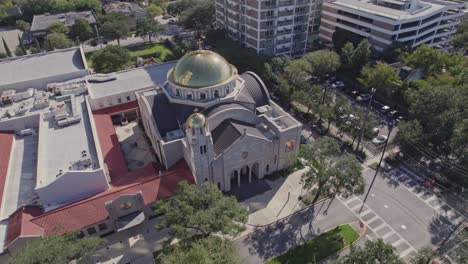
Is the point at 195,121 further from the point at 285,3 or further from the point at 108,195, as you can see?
the point at 285,3

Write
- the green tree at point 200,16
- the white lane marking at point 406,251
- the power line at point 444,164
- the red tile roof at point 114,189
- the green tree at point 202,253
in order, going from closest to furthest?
the green tree at point 202,253 < the white lane marking at point 406,251 < the red tile roof at point 114,189 < the power line at point 444,164 < the green tree at point 200,16

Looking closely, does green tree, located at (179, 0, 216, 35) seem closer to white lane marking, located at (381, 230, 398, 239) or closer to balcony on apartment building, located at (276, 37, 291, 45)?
balcony on apartment building, located at (276, 37, 291, 45)

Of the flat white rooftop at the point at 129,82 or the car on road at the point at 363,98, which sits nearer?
the flat white rooftop at the point at 129,82

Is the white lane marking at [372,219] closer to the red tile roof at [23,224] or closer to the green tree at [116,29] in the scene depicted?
the red tile roof at [23,224]

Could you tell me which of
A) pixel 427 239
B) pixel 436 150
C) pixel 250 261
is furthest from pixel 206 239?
pixel 436 150

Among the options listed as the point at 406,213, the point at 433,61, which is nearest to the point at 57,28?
the point at 433,61

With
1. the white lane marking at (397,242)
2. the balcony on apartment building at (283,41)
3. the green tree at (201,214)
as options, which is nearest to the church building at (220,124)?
the green tree at (201,214)

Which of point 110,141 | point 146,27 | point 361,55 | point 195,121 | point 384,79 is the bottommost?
point 110,141

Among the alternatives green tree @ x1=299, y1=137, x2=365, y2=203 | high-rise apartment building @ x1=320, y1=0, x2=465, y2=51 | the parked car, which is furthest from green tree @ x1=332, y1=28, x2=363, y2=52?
green tree @ x1=299, y1=137, x2=365, y2=203
